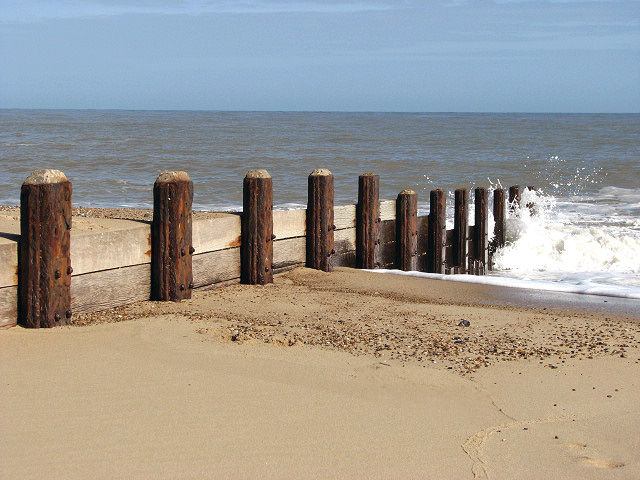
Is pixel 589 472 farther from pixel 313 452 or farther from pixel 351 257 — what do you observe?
pixel 351 257

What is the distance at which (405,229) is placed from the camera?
9.74 m

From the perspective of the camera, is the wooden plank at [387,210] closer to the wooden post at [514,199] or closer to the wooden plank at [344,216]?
the wooden plank at [344,216]

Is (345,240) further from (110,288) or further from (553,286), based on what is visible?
(110,288)

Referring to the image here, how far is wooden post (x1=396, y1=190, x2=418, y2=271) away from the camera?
968 cm

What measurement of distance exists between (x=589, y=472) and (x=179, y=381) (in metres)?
2.20

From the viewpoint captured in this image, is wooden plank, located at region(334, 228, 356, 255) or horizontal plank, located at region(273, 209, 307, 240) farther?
wooden plank, located at region(334, 228, 356, 255)

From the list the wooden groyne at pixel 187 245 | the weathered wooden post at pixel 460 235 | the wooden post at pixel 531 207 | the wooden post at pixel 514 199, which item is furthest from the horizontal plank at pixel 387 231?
the wooden post at pixel 531 207

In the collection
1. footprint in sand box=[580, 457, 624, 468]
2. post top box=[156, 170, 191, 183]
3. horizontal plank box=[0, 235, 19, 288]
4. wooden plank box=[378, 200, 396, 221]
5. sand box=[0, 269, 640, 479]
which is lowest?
footprint in sand box=[580, 457, 624, 468]

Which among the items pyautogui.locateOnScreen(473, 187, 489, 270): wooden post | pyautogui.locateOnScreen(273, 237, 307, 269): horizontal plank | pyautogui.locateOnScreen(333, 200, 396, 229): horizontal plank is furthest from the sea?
pyautogui.locateOnScreen(273, 237, 307, 269): horizontal plank

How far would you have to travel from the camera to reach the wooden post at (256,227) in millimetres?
7539

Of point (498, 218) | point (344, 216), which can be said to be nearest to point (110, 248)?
point (344, 216)

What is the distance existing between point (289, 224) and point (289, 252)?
0.91ft

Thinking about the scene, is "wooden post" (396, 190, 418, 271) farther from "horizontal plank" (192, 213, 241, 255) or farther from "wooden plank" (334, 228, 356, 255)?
"horizontal plank" (192, 213, 241, 255)

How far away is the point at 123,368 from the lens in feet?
15.8
